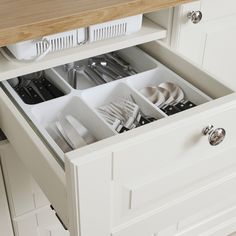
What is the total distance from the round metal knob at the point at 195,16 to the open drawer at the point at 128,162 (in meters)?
0.19

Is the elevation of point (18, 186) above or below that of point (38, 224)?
above

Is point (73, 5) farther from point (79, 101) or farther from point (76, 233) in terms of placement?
point (76, 233)

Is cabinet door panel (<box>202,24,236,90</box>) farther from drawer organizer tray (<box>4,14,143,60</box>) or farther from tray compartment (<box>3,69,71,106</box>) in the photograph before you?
tray compartment (<box>3,69,71,106</box>)

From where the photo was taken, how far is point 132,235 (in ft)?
2.31

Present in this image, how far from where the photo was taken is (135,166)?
24.5 inches

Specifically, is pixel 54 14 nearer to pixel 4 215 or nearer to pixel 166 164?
pixel 166 164

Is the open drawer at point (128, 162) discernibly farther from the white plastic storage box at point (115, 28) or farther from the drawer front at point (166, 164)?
the white plastic storage box at point (115, 28)

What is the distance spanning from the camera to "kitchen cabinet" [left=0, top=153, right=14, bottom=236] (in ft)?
3.11

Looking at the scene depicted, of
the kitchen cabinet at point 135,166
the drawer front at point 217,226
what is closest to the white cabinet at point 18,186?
the kitchen cabinet at point 135,166

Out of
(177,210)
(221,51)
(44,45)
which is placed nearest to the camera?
(177,210)

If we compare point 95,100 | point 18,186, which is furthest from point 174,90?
point 18,186

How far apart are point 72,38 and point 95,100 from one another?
132 mm

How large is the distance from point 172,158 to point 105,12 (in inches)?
12.0

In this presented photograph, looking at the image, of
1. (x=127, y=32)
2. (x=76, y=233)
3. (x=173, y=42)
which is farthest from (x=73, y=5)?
(x=76, y=233)
